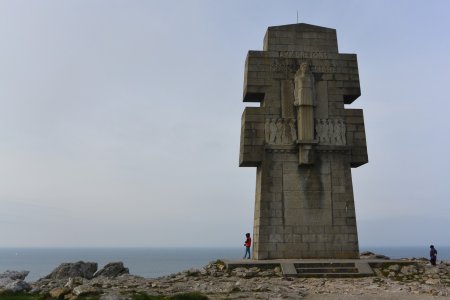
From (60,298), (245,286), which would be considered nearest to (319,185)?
(245,286)

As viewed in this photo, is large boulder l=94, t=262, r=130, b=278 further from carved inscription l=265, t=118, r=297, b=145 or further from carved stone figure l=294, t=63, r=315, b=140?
carved stone figure l=294, t=63, r=315, b=140

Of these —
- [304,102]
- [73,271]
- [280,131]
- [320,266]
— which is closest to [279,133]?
[280,131]

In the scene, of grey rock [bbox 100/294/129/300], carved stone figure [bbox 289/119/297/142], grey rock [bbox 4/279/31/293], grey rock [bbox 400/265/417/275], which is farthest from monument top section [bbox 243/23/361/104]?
grey rock [bbox 4/279/31/293]

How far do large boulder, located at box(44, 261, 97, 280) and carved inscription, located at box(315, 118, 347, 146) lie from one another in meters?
→ 10.9

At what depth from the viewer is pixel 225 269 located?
14.7 m

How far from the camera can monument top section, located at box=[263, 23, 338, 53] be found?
1822cm

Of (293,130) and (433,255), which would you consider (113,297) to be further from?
(433,255)

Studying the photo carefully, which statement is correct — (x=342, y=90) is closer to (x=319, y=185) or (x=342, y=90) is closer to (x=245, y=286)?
(x=319, y=185)

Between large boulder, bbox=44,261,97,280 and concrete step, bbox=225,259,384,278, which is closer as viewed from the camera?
concrete step, bbox=225,259,384,278

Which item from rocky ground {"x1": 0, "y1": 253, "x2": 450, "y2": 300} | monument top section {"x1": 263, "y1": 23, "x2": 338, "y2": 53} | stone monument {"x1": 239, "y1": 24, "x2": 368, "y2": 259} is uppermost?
monument top section {"x1": 263, "y1": 23, "x2": 338, "y2": 53}

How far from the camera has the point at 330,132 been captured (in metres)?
17.4

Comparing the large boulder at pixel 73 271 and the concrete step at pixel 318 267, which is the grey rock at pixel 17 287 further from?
the concrete step at pixel 318 267

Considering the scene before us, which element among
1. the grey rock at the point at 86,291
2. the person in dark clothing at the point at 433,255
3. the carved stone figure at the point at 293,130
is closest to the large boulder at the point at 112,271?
the grey rock at the point at 86,291

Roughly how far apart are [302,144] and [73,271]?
34.3ft
